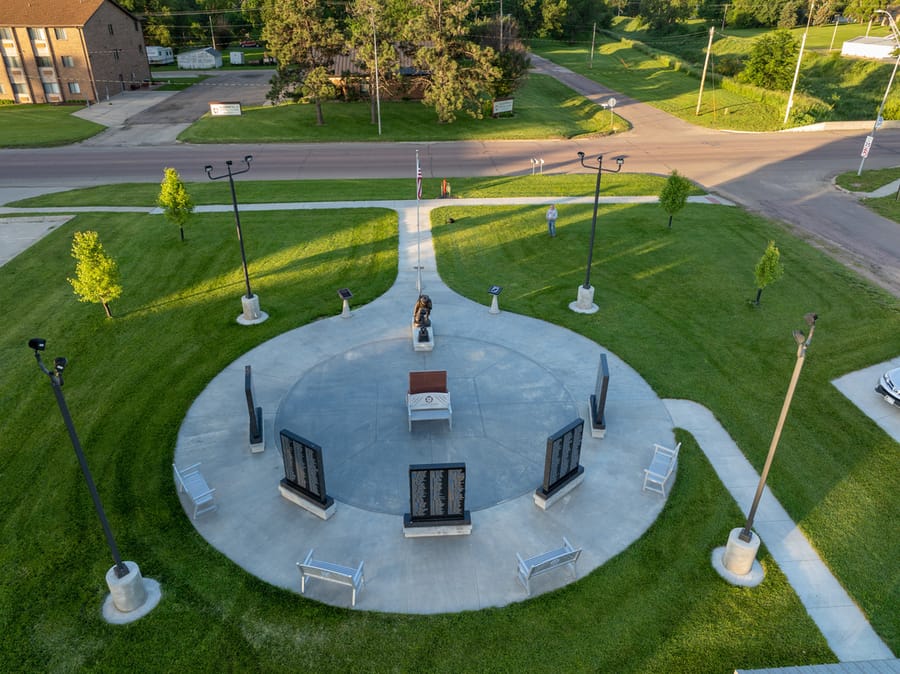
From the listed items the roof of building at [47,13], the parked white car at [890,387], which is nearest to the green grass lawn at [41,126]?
the roof of building at [47,13]

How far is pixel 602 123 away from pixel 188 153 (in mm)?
33407

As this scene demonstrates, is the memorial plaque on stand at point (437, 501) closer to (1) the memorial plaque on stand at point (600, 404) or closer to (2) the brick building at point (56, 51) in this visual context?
(1) the memorial plaque on stand at point (600, 404)

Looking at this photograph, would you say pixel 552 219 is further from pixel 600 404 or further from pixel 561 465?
pixel 561 465

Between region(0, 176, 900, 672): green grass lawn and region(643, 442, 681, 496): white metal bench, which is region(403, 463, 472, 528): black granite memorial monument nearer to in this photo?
region(0, 176, 900, 672): green grass lawn

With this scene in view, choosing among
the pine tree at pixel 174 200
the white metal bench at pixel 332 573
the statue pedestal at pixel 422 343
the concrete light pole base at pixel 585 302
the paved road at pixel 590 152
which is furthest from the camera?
the paved road at pixel 590 152

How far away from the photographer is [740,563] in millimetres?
11664

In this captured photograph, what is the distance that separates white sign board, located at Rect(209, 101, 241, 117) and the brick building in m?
17.6

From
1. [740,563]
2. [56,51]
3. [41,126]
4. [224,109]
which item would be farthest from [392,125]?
[740,563]

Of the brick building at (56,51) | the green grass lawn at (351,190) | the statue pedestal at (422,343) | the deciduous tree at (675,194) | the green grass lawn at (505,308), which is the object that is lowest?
the green grass lawn at (505,308)

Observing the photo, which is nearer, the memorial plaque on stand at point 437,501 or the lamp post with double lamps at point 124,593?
the lamp post with double lamps at point 124,593

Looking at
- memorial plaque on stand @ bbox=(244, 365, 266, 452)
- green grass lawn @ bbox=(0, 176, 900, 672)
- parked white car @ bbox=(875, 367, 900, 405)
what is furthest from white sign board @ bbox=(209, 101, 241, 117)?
parked white car @ bbox=(875, 367, 900, 405)

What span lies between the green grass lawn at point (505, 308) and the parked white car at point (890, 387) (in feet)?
3.69

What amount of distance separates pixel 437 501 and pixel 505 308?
35.2 ft

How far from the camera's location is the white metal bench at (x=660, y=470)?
1346 cm
